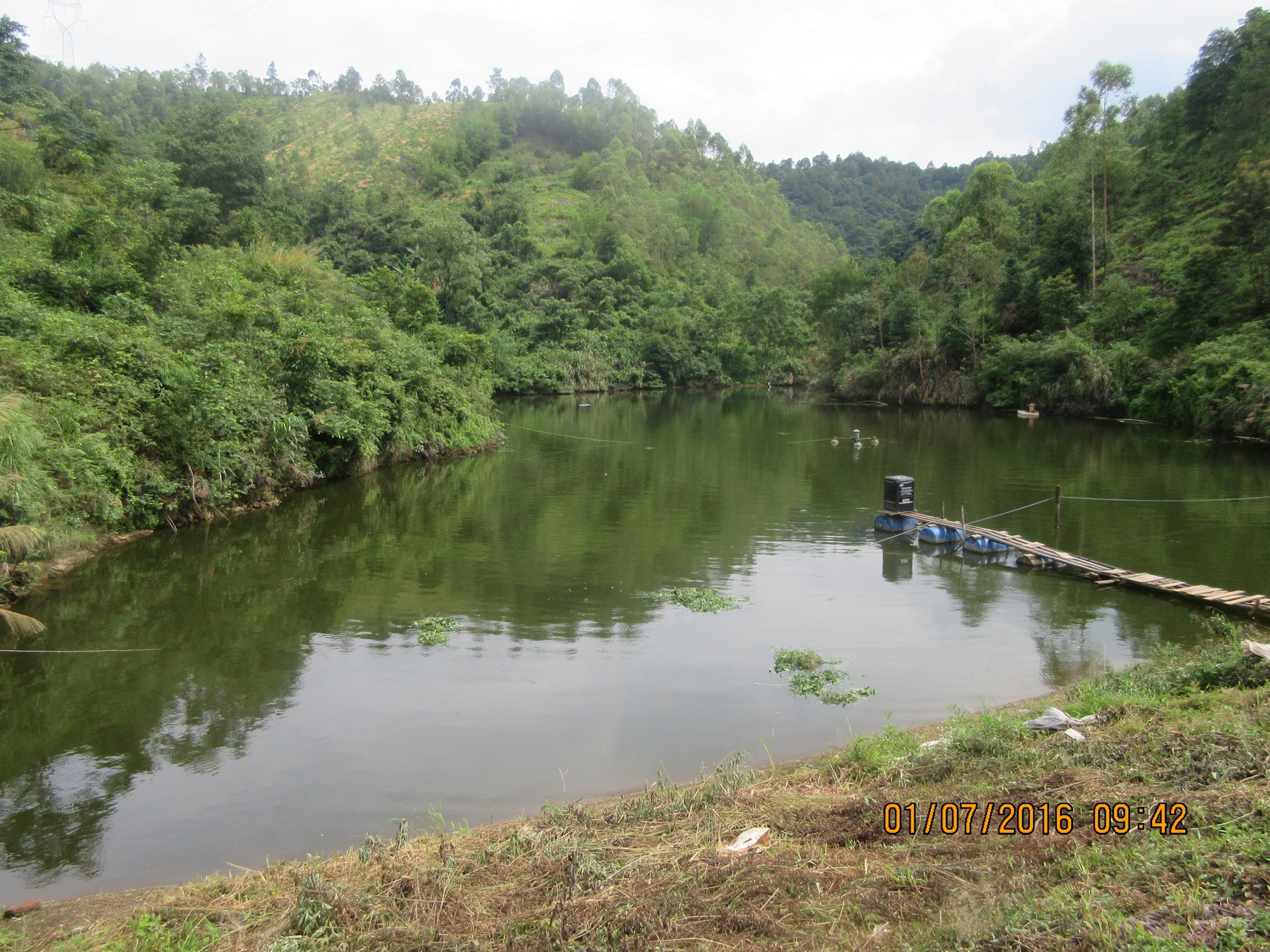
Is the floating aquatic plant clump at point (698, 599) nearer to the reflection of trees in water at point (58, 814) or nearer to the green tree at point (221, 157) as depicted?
the reflection of trees in water at point (58, 814)

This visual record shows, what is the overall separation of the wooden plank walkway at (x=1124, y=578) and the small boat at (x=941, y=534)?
0.08 metres

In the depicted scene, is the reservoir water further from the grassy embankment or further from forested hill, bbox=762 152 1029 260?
forested hill, bbox=762 152 1029 260

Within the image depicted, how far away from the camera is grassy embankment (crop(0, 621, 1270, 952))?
368 cm

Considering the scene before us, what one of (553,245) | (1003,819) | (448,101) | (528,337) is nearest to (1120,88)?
(528,337)

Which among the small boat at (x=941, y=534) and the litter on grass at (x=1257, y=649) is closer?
the litter on grass at (x=1257, y=649)

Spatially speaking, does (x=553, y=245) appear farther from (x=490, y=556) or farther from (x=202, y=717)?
(x=202, y=717)

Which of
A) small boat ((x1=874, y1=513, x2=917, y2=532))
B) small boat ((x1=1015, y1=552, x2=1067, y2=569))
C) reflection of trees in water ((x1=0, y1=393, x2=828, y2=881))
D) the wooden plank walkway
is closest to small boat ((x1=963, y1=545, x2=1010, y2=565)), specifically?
the wooden plank walkway

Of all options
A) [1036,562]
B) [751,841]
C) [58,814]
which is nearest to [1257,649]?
[751,841]

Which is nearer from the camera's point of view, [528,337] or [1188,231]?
[1188,231]

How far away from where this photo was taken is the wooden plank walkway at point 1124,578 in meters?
11.5

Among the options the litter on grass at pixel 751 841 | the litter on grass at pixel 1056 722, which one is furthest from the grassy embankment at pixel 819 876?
the litter on grass at pixel 1056 722

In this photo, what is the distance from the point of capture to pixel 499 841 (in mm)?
5367

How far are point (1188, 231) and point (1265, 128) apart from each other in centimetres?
652

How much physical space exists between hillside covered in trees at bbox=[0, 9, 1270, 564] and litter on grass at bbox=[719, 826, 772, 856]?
450 inches
